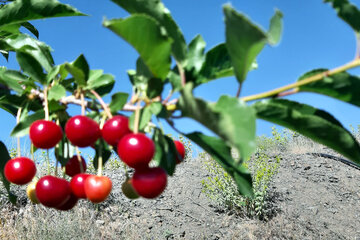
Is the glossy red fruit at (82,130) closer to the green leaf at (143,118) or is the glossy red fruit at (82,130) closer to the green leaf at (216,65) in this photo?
the green leaf at (143,118)

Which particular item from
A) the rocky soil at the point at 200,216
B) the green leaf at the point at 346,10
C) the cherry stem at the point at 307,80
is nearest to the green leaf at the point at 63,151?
the cherry stem at the point at 307,80

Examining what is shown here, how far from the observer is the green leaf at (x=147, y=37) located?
568 millimetres

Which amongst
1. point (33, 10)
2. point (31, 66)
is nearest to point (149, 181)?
point (31, 66)

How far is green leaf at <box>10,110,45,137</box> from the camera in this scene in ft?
2.69

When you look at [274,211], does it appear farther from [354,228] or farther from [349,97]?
[349,97]

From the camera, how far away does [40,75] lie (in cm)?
87

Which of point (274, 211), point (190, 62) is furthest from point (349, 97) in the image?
point (274, 211)

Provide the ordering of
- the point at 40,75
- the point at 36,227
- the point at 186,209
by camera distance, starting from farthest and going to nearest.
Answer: the point at 186,209, the point at 36,227, the point at 40,75

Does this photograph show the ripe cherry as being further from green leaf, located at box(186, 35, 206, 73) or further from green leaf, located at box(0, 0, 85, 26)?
green leaf, located at box(0, 0, 85, 26)

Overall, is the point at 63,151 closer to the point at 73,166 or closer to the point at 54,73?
the point at 73,166

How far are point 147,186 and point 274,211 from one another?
481cm

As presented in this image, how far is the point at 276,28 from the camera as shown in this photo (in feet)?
1.92

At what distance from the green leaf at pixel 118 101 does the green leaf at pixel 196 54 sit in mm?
134

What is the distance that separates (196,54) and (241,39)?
0.17 meters
